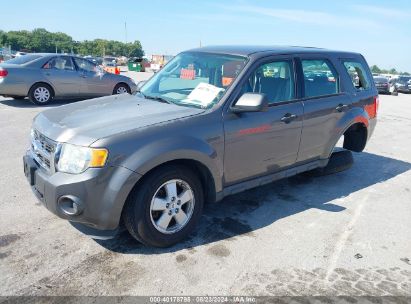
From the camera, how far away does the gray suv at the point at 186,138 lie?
3035 millimetres

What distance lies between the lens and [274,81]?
169 inches

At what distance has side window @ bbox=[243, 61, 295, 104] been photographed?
4031 mm

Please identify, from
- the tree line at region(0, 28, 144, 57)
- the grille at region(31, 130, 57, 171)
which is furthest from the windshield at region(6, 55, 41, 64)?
the tree line at region(0, 28, 144, 57)

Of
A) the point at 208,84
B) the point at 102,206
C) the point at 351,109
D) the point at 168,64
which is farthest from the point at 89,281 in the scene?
the point at 351,109

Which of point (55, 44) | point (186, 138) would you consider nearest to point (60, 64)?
point (186, 138)

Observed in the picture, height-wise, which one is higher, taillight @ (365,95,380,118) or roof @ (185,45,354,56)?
roof @ (185,45,354,56)

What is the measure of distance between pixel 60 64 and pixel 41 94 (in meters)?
1.01

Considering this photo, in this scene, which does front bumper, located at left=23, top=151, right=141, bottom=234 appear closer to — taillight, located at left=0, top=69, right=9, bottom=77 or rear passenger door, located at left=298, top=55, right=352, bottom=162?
rear passenger door, located at left=298, top=55, right=352, bottom=162

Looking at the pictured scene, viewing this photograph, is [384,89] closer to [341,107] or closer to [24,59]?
[24,59]

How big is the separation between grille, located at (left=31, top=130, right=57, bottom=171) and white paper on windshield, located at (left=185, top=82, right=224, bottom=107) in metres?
1.41

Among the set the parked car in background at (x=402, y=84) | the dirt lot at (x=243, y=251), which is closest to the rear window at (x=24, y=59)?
the dirt lot at (x=243, y=251)

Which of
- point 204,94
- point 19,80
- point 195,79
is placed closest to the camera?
point 204,94

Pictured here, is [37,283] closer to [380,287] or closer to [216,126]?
[216,126]

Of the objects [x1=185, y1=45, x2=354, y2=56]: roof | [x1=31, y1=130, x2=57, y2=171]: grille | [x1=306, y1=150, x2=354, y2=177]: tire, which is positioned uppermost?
[x1=185, y1=45, x2=354, y2=56]: roof
